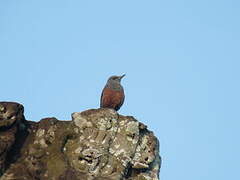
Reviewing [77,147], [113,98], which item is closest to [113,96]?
[113,98]

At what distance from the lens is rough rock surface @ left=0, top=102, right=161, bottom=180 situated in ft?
43.9

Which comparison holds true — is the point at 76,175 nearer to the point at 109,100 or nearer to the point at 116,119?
the point at 116,119

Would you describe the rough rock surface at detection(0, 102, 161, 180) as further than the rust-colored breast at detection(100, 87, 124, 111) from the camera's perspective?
No

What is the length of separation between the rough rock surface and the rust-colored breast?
3.62m

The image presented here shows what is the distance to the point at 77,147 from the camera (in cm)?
1417

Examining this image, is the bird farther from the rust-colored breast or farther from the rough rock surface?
the rough rock surface

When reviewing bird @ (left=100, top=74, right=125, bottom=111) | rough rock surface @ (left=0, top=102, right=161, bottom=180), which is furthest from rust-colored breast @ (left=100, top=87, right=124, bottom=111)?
rough rock surface @ (left=0, top=102, right=161, bottom=180)

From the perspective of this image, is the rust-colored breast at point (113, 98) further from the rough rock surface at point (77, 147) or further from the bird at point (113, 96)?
the rough rock surface at point (77, 147)

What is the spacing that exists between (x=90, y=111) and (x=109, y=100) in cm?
402

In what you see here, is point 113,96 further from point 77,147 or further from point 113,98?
point 77,147

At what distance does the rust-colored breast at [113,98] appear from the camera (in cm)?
1891

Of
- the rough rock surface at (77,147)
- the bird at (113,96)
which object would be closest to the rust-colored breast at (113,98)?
the bird at (113,96)

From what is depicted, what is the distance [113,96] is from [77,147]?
505 centimetres

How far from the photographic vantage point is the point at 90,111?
1495 cm
